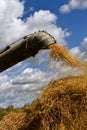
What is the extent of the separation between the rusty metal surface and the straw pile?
53 centimetres

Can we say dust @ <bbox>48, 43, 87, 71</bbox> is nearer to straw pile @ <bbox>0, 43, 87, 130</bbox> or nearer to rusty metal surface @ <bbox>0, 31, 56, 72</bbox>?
straw pile @ <bbox>0, 43, 87, 130</bbox>

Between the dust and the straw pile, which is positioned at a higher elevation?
the dust

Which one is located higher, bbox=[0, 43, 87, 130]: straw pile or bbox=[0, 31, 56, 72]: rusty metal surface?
bbox=[0, 31, 56, 72]: rusty metal surface

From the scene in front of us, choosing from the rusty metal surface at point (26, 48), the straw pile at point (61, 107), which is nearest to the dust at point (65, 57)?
the straw pile at point (61, 107)

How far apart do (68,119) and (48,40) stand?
138 centimetres

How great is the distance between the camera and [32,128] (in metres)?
8.89

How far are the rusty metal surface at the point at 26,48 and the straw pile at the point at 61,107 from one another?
0.53 metres

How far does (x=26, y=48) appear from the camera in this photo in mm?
8492

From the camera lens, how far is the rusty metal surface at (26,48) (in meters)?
8.49

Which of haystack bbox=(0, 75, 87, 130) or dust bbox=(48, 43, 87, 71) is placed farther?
dust bbox=(48, 43, 87, 71)

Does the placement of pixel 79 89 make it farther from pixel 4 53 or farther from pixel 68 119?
pixel 4 53

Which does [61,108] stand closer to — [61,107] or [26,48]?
[61,107]

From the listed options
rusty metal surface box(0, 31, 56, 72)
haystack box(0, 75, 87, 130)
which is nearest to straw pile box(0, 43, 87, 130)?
haystack box(0, 75, 87, 130)

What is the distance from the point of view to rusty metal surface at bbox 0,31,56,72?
849 centimetres
